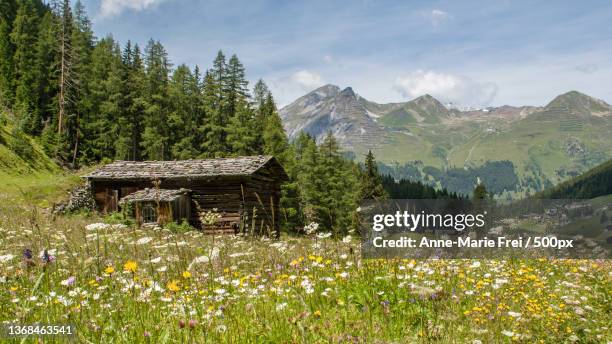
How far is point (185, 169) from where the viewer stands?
3059cm

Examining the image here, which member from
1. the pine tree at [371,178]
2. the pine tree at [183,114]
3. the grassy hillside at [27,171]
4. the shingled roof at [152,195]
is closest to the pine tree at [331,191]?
the pine tree at [371,178]

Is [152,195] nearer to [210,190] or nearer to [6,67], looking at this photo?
[210,190]

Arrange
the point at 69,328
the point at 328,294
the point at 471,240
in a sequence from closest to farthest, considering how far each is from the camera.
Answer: the point at 69,328 < the point at 328,294 < the point at 471,240

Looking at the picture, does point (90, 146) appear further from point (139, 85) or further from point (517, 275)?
point (517, 275)

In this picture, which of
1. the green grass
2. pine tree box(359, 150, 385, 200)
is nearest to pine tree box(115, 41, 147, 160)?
pine tree box(359, 150, 385, 200)

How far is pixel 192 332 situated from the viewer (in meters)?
3.25

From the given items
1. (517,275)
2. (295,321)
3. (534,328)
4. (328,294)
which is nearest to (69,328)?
(295,321)

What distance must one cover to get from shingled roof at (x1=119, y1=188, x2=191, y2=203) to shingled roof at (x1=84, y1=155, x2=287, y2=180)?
2.99ft

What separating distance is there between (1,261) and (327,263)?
11.9 feet

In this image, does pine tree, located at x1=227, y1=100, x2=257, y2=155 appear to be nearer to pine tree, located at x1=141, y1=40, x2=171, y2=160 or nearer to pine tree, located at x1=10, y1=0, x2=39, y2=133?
pine tree, located at x1=141, y1=40, x2=171, y2=160

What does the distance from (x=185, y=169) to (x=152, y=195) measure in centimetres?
323

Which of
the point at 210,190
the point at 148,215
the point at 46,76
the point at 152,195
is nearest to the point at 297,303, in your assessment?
the point at 152,195

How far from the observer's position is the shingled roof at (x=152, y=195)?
1072 inches

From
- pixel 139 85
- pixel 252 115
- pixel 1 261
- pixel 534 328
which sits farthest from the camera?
pixel 139 85
